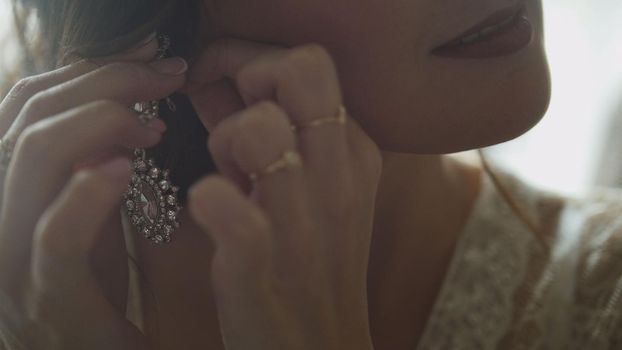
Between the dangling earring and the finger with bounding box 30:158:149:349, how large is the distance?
0.20 meters

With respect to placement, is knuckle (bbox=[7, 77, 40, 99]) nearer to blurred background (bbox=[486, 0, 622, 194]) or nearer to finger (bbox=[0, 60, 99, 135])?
finger (bbox=[0, 60, 99, 135])

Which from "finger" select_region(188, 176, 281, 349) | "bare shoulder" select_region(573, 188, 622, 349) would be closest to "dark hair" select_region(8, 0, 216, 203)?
"finger" select_region(188, 176, 281, 349)

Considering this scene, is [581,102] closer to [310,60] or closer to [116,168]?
[310,60]

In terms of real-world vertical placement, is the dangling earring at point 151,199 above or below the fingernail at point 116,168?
below

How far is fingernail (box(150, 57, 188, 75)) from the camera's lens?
2.54 feet

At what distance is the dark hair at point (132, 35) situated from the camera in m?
0.78

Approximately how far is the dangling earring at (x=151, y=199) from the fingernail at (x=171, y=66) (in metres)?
0.10

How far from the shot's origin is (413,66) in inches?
29.0

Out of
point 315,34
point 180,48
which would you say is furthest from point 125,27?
point 315,34

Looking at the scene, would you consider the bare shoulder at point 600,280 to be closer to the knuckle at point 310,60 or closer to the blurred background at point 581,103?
the knuckle at point 310,60

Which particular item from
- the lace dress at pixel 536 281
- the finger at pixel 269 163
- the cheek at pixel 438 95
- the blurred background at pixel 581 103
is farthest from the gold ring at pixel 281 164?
the blurred background at pixel 581 103

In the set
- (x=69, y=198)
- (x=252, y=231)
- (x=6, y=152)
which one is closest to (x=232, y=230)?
(x=252, y=231)

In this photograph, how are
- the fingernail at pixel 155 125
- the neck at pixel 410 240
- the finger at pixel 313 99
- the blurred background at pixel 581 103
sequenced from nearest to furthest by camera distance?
the finger at pixel 313 99, the fingernail at pixel 155 125, the neck at pixel 410 240, the blurred background at pixel 581 103

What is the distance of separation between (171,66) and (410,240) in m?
0.46
